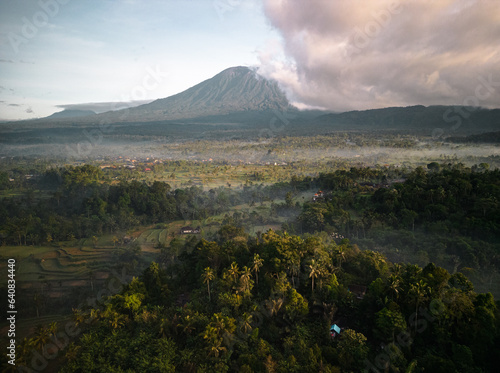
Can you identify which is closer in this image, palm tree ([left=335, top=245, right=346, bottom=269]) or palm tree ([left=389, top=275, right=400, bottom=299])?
palm tree ([left=389, top=275, right=400, bottom=299])

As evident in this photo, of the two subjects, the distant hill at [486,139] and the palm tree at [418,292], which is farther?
the distant hill at [486,139]

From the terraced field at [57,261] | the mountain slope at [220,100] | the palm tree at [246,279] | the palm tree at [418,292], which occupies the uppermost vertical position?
the mountain slope at [220,100]

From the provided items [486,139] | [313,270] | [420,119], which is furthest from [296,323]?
[420,119]

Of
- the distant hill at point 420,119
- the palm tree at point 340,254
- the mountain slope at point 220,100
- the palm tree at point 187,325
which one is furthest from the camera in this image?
the mountain slope at point 220,100

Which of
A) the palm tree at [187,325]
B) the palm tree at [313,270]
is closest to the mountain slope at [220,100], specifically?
the palm tree at [313,270]

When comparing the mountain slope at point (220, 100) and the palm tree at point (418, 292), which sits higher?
the mountain slope at point (220, 100)

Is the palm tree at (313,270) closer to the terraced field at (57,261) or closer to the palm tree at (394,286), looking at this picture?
the palm tree at (394,286)

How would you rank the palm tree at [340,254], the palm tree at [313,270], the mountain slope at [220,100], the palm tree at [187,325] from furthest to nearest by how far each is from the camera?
1. the mountain slope at [220,100]
2. the palm tree at [340,254]
3. the palm tree at [313,270]
4. the palm tree at [187,325]

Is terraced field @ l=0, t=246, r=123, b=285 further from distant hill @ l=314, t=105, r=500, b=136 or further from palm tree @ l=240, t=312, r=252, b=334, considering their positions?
distant hill @ l=314, t=105, r=500, b=136

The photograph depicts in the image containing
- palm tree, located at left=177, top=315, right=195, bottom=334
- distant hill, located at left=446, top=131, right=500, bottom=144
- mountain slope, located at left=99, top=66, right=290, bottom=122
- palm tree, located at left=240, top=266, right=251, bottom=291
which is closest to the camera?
palm tree, located at left=177, top=315, right=195, bottom=334

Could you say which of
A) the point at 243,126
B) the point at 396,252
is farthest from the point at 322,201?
the point at 243,126

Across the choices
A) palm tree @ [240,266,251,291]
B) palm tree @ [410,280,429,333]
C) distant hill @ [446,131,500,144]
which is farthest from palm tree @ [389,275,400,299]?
distant hill @ [446,131,500,144]

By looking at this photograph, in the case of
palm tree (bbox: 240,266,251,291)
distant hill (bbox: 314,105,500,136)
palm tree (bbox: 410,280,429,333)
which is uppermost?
distant hill (bbox: 314,105,500,136)
